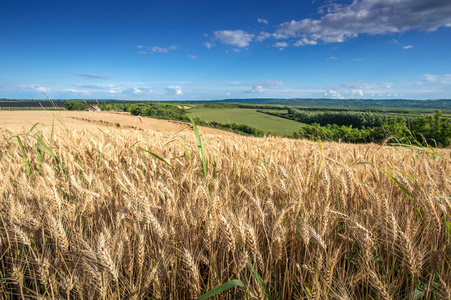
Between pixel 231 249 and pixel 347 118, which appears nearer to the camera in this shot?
pixel 231 249

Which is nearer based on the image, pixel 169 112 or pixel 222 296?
pixel 222 296

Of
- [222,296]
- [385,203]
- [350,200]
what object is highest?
[385,203]

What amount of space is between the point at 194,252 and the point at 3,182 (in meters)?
1.37

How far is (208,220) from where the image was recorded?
98 centimetres

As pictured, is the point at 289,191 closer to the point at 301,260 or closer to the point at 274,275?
the point at 301,260

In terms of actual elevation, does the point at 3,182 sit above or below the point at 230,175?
above

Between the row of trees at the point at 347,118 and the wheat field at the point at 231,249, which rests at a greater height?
the wheat field at the point at 231,249

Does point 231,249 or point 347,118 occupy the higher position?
point 231,249

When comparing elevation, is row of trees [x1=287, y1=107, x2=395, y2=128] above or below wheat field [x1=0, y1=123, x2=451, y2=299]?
below

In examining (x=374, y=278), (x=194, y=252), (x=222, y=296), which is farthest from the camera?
(x=194, y=252)

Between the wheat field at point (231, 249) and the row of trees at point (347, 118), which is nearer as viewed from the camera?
the wheat field at point (231, 249)

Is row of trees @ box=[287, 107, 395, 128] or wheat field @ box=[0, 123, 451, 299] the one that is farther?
row of trees @ box=[287, 107, 395, 128]

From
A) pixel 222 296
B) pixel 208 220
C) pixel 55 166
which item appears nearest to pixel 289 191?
pixel 208 220

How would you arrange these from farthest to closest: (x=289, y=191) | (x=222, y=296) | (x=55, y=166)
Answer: (x=55, y=166)
(x=289, y=191)
(x=222, y=296)
